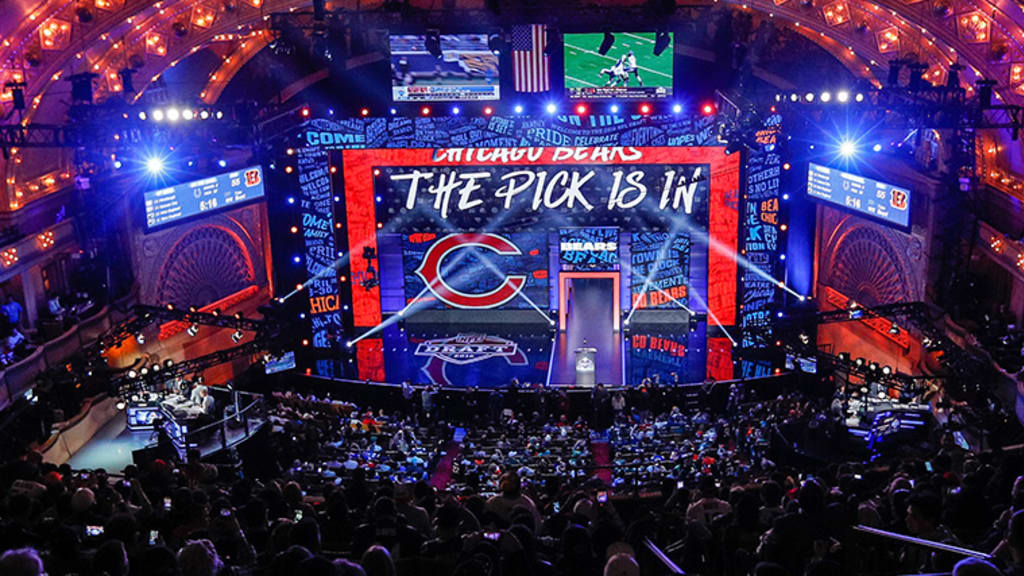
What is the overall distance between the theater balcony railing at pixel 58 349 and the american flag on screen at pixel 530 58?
10110mm

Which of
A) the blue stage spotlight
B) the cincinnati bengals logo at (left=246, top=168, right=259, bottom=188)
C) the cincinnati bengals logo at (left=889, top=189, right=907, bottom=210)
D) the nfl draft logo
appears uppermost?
the blue stage spotlight

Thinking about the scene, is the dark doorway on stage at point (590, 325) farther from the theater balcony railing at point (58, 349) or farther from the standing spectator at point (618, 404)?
the theater balcony railing at point (58, 349)

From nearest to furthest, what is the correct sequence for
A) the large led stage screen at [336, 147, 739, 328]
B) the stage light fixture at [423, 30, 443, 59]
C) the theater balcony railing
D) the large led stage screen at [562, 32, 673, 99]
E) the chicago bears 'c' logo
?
the theater balcony railing
the stage light fixture at [423, 30, 443, 59]
the large led stage screen at [562, 32, 673, 99]
the large led stage screen at [336, 147, 739, 328]
the chicago bears 'c' logo

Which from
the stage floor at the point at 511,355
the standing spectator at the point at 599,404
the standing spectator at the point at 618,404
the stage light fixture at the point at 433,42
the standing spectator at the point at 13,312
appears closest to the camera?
the standing spectator at the point at 13,312

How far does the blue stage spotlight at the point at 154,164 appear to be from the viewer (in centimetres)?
2236

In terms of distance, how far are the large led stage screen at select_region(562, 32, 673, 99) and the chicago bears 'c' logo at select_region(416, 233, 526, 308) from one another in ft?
16.9

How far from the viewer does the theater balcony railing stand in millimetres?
17094

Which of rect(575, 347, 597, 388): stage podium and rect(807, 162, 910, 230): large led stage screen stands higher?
rect(807, 162, 910, 230): large led stage screen

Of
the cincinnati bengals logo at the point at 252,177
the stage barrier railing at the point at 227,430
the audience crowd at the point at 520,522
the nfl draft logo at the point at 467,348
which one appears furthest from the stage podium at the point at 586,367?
the cincinnati bengals logo at the point at 252,177

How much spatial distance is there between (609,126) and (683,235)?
3.54 m

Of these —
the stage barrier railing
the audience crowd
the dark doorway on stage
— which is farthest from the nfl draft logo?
the audience crowd

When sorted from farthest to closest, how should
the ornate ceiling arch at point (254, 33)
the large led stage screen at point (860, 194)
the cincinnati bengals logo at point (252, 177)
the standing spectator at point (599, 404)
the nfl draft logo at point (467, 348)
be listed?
the cincinnati bengals logo at point (252, 177) → the nfl draft logo at point (467, 348) → the large led stage screen at point (860, 194) → the standing spectator at point (599, 404) → the ornate ceiling arch at point (254, 33)

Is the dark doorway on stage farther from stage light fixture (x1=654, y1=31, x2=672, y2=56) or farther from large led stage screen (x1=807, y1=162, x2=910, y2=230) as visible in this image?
stage light fixture (x1=654, y1=31, x2=672, y2=56)

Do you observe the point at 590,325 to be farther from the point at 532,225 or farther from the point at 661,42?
the point at 661,42
